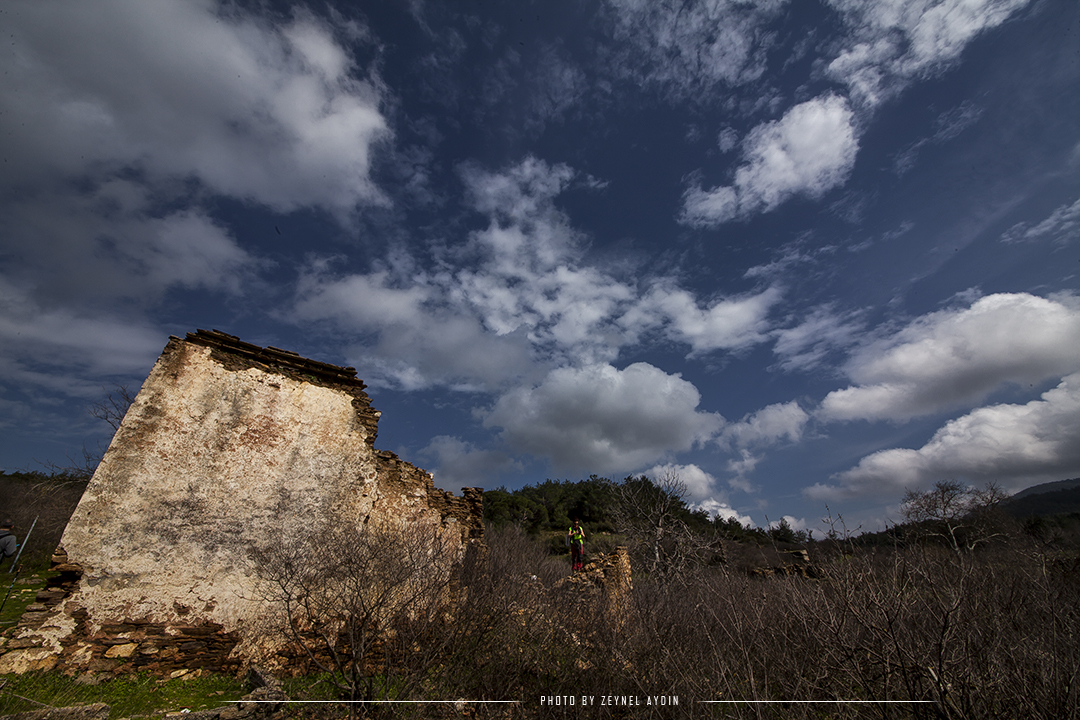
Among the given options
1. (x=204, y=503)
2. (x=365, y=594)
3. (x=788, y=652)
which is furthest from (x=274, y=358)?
(x=788, y=652)

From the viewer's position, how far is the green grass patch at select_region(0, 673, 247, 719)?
5.26 metres

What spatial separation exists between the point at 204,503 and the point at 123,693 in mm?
2512

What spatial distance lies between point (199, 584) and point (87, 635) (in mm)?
1304

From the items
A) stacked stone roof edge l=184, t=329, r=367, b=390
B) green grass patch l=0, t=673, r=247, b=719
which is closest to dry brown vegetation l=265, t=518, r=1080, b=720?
green grass patch l=0, t=673, r=247, b=719

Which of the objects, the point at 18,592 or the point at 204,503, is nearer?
the point at 204,503

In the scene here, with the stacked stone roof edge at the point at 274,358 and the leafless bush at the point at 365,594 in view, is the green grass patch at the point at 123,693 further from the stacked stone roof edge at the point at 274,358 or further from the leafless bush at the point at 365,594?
the stacked stone roof edge at the point at 274,358

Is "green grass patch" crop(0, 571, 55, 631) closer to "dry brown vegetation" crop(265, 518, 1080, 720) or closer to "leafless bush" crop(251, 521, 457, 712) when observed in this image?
"leafless bush" crop(251, 521, 457, 712)

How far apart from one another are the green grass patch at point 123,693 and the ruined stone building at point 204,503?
0.20 metres

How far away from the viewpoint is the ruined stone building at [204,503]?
6184mm

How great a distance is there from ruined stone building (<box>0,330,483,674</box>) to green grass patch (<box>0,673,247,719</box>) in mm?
196

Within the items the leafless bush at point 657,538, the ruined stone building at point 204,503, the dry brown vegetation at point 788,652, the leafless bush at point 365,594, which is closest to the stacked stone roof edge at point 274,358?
the ruined stone building at point 204,503

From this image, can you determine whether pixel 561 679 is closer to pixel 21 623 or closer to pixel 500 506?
pixel 21 623

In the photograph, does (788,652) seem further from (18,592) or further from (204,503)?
(18,592)

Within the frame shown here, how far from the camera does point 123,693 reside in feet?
19.0
